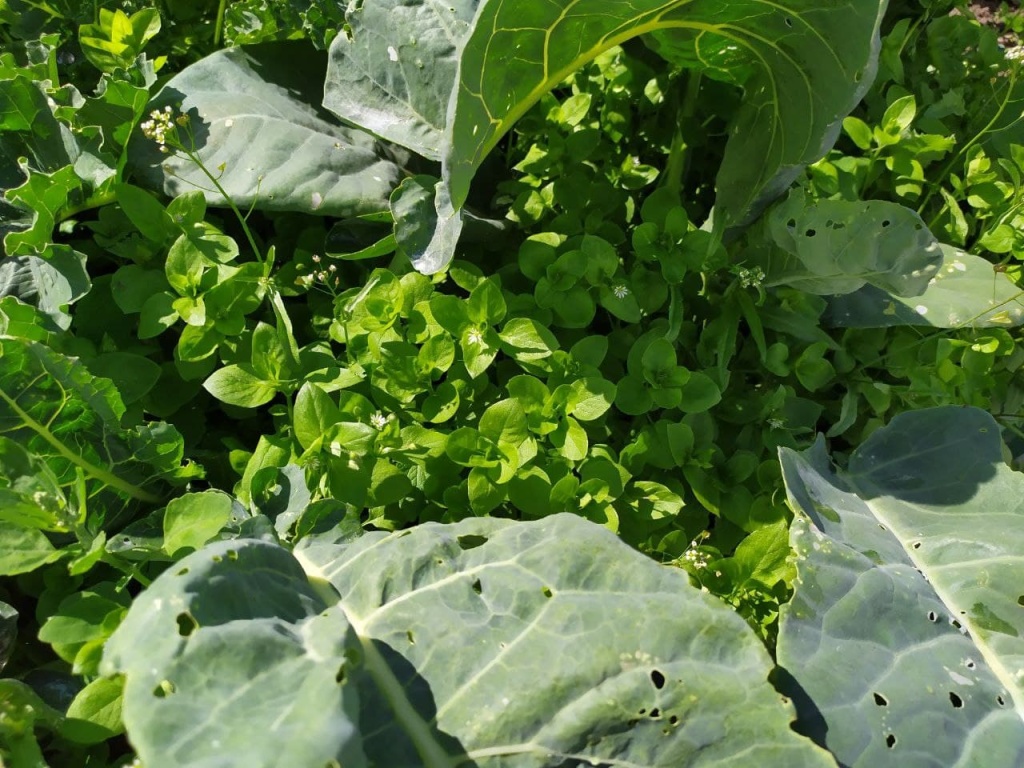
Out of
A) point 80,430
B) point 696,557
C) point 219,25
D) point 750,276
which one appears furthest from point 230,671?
point 219,25

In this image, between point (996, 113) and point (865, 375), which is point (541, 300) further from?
point (996, 113)

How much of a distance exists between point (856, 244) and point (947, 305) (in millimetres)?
514

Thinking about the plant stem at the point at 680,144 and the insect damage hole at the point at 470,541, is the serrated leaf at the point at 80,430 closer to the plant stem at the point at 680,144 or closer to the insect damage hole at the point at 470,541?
the insect damage hole at the point at 470,541

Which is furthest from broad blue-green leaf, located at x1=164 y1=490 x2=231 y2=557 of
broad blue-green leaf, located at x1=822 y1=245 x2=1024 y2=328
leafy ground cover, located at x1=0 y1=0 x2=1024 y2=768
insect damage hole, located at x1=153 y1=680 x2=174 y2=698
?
broad blue-green leaf, located at x1=822 y1=245 x2=1024 y2=328

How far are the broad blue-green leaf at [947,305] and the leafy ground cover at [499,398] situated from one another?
13 millimetres

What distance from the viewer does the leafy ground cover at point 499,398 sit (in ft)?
4.63

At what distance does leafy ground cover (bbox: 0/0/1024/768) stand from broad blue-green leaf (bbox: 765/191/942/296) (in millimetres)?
11

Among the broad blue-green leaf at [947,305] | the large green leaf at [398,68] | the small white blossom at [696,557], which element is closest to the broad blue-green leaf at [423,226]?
the large green leaf at [398,68]

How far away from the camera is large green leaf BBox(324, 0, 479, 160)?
218cm

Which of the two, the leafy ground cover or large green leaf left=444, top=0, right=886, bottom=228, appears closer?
the leafy ground cover

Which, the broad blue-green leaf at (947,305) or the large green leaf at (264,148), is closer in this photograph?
the large green leaf at (264,148)

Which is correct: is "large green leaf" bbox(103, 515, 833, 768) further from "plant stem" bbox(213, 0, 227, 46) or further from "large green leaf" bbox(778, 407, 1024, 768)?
"plant stem" bbox(213, 0, 227, 46)

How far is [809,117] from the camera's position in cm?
202

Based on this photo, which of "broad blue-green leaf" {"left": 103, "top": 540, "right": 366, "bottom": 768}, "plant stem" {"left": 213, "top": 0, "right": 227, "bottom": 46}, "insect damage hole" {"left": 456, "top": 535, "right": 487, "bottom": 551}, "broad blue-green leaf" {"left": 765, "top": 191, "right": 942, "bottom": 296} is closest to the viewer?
"broad blue-green leaf" {"left": 103, "top": 540, "right": 366, "bottom": 768}
